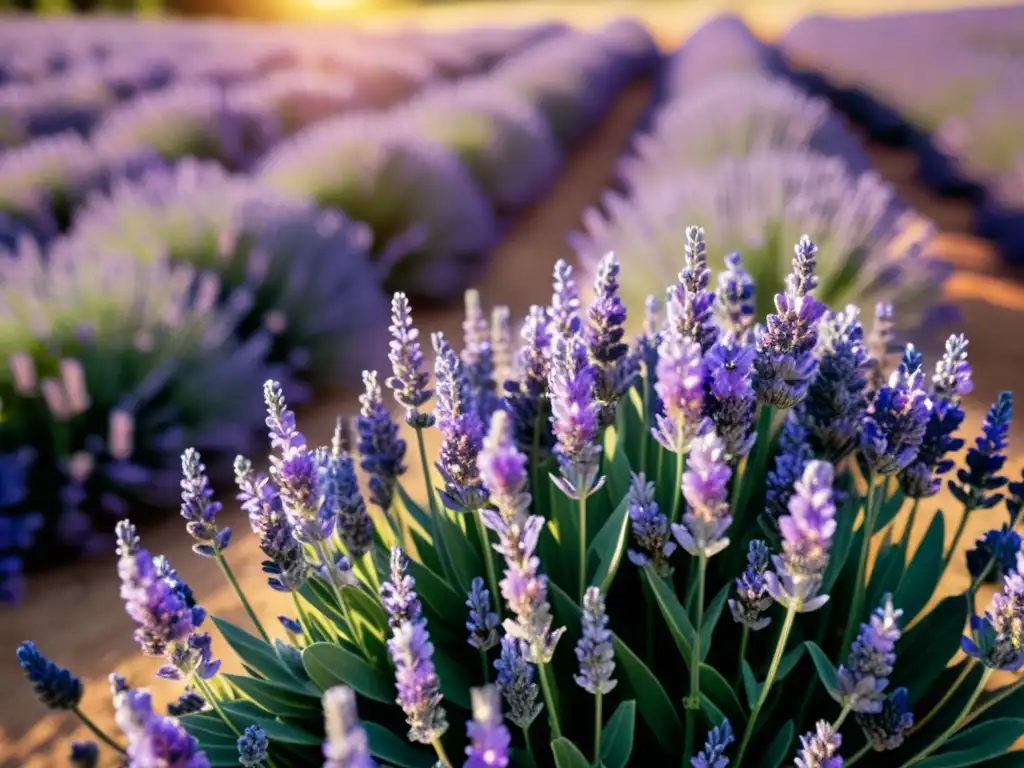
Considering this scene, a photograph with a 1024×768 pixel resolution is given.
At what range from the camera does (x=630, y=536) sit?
4.25 ft

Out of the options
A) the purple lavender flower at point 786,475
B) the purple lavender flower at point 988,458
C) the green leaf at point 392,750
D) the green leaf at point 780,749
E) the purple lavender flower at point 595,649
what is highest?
the purple lavender flower at point 988,458

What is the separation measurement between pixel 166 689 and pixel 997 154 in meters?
7.04

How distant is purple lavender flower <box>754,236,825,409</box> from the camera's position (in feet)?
3.34

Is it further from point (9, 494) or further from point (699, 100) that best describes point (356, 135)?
point (9, 494)

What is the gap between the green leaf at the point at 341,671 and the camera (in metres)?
1.07

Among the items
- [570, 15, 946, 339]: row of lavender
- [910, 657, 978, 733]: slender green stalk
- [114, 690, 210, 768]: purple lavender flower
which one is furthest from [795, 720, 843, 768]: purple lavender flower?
[570, 15, 946, 339]: row of lavender

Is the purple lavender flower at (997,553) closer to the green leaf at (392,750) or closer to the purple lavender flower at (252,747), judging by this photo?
the green leaf at (392,750)

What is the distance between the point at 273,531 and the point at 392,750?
1.23ft

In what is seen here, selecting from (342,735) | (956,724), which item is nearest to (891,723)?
(956,724)

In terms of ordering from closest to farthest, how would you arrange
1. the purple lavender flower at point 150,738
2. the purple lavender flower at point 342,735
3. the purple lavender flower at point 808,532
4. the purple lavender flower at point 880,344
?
the purple lavender flower at point 342,735 < the purple lavender flower at point 150,738 < the purple lavender flower at point 808,532 < the purple lavender flower at point 880,344

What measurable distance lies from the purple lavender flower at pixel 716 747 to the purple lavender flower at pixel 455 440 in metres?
0.44

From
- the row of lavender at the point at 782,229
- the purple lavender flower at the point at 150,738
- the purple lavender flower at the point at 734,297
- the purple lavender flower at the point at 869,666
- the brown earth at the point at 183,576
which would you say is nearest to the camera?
the purple lavender flower at the point at 150,738

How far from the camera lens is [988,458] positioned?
3.93 feet

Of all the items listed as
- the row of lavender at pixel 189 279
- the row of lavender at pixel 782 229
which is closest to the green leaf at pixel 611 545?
the row of lavender at pixel 782 229
